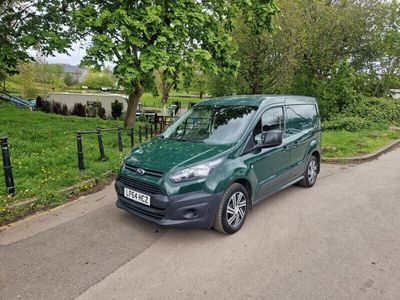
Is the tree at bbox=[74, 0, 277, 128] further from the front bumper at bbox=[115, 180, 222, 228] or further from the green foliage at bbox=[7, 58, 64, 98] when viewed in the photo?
the green foliage at bbox=[7, 58, 64, 98]

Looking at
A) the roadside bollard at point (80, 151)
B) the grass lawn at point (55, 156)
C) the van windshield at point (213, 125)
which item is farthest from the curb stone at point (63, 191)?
the van windshield at point (213, 125)

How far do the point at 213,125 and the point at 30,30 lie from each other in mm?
8386

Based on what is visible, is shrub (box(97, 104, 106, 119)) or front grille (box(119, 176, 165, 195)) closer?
front grille (box(119, 176, 165, 195))

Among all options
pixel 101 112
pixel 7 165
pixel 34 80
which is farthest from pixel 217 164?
pixel 34 80

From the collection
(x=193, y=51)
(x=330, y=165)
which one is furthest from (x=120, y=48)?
(x=330, y=165)

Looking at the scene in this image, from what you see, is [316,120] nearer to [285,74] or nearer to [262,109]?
[262,109]

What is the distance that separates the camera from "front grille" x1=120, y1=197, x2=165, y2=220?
3476 millimetres

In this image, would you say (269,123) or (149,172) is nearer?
(149,172)

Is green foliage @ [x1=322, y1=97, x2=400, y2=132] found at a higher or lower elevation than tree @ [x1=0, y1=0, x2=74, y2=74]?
lower

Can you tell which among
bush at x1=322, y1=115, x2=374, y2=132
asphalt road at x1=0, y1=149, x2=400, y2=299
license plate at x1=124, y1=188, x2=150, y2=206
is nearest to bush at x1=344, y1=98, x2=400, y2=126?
bush at x1=322, y1=115, x2=374, y2=132

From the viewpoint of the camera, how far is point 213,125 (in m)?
4.48

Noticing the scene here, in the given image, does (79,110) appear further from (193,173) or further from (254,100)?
(193,173)

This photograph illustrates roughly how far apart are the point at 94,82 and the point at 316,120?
76.9m

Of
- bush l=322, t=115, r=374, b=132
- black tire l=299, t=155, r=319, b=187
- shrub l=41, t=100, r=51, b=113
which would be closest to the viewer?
black tire l=299, t=155, r=319, b=187
